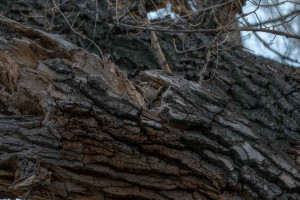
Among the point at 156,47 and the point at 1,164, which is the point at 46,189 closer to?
the point at 1,164

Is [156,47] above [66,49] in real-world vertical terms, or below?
above

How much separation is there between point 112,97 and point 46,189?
641mm

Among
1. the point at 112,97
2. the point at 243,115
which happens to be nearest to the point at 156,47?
the point at 243,115

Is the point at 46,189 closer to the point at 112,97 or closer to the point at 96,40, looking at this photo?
the point at 112,97

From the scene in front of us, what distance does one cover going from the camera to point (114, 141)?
260 cm

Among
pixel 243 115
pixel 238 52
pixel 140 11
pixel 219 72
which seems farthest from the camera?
pixel 140 11

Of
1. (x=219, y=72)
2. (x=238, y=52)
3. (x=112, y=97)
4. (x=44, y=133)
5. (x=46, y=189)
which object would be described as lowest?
(x=46, y=189)

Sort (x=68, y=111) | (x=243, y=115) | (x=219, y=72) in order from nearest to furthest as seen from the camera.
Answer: (x=68, y=111) → (x=243, y=115) → (x=219, y=72)

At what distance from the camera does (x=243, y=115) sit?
3.28m

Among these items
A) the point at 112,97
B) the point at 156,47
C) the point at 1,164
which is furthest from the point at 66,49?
the point at 156,47

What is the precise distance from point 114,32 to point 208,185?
2334 mm

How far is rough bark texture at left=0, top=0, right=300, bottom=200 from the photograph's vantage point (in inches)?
102

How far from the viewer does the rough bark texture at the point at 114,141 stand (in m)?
2.59

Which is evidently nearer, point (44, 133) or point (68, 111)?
point (68, 111)
